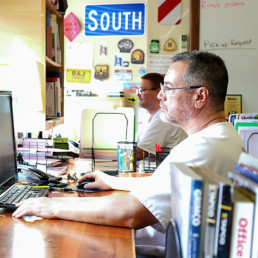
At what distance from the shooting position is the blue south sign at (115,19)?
456cm

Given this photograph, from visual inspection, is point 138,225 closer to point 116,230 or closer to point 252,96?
point 116,230

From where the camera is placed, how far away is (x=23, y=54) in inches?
86.0

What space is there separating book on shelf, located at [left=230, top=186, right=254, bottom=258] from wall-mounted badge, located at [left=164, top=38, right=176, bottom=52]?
3.44 metres

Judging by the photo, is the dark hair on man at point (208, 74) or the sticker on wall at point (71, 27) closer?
the dark hair on man at point (208, 74)

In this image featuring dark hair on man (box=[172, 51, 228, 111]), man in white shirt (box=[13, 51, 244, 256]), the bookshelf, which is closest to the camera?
man in white shirt (box=[13, 51, 244, 256])

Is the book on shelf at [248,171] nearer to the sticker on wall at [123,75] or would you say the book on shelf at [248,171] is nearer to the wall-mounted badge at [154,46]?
the wall-mounted badge at [154,46]

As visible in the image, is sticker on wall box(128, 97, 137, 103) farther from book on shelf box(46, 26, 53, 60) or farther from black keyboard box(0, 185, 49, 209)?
black keyboard box(0, 185, 49, 209)

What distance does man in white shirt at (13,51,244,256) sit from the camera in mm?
1138

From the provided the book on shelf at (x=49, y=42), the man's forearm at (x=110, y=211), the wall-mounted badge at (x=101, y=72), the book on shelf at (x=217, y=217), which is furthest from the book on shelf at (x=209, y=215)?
the wall-mounted badge at (x=101, y=72)

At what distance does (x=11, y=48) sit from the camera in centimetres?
218

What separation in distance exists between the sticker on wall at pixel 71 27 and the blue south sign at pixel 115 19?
0.14 m

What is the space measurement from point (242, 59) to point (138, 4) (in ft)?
5.29

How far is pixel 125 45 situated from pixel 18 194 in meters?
3.36

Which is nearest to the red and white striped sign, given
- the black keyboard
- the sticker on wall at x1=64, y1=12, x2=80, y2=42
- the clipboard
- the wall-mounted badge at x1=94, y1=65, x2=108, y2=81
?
the wall-mounted badge at x1=94, y1=65, x2=108, y2=81
